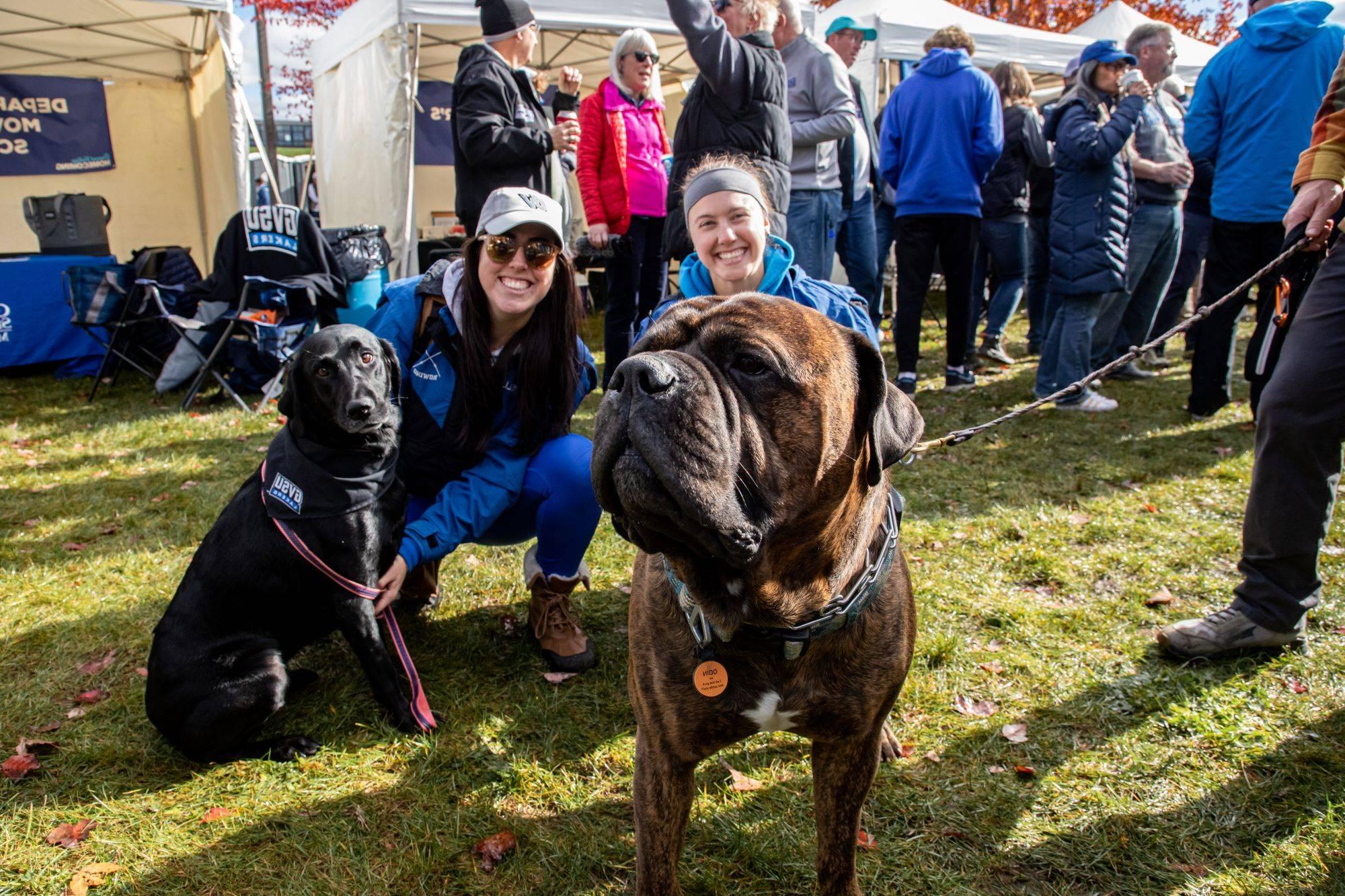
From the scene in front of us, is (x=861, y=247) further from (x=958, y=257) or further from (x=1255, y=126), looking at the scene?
(x=1255, y=126)

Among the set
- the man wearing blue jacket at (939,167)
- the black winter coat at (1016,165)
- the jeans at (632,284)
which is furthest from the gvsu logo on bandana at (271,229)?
the black winter coat at (1016,165)

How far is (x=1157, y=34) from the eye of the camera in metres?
6.45

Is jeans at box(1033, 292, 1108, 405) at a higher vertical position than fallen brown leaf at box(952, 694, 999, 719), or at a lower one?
higher

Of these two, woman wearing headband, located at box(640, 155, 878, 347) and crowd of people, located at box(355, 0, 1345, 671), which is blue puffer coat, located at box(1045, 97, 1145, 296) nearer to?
crowd of people, located at box(355, 0, 1345, 671)

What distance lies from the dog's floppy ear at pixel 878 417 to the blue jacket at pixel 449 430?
66.6 inches

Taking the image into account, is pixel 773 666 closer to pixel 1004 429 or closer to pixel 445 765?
pixel 445 765

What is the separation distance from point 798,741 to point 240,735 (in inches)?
69.5

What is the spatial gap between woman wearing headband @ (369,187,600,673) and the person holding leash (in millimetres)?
2312

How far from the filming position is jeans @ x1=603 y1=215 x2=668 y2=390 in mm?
6566

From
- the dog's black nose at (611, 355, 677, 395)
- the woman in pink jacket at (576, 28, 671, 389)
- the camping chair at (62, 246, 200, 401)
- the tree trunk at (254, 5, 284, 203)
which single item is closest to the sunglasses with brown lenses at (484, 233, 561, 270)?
the dog's black nose at (611, 355, 677, 395)

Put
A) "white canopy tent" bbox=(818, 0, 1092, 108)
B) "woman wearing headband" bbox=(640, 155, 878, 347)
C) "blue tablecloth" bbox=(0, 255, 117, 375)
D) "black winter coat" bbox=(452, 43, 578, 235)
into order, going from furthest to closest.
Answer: "white canopy tent" bbox=(818, 0, 1092, 108) < "blue tablecloth" bbox=(0, 255, 117, 375) < "black winter coat" bbox=(452, 43, 578, 235) < "woman wearing headband" bbox=(640, 155, 878, 347)

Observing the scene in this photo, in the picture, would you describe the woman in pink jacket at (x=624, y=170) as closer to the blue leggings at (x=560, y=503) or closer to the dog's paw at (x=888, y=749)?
the blue leggings at (x=560, y=503)

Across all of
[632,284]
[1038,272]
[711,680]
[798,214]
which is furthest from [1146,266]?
[711,680]

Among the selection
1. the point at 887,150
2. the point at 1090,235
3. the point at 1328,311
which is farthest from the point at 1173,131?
the point at 1328,311
